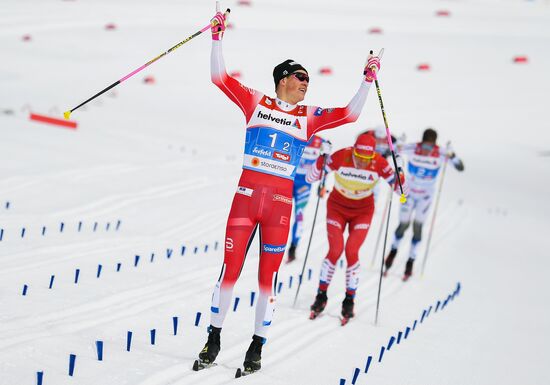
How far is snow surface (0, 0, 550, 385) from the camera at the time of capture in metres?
6.76

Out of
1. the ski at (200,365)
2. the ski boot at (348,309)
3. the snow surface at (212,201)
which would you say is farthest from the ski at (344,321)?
the ski at (200,365)

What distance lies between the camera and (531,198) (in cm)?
2239

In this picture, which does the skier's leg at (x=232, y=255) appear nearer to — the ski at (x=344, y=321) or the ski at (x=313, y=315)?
the ski at (x=313, y=315)

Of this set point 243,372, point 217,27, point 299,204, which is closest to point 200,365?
point 243,372

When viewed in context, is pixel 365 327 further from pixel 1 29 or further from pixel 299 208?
pixel 1 29

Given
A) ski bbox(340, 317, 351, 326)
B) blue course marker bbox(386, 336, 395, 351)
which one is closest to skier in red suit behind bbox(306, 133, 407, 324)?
ski bbox(340, 317, 351, 326)

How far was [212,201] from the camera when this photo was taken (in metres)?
15.1

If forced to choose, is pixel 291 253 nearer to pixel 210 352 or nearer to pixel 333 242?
pixel 333 242

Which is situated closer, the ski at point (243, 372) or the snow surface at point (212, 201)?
the ski at point (243, 372)

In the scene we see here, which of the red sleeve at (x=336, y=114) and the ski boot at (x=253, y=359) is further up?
the red sleeve at (x=336, y=114)

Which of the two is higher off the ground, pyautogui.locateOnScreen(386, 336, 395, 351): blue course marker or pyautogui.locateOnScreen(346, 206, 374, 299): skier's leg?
pyautogui.locateOnScreen(346, 206, 374, 299): skier's leg

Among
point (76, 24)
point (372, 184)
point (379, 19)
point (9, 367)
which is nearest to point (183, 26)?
point (76, 24)

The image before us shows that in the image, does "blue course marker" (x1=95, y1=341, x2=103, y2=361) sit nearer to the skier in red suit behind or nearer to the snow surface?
the snow surface

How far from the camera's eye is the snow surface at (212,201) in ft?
22.2
